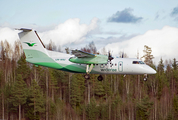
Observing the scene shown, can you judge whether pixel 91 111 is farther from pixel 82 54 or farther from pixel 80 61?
pixel 82 54

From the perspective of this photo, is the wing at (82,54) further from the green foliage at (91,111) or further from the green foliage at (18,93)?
the green foliage at (18,93)

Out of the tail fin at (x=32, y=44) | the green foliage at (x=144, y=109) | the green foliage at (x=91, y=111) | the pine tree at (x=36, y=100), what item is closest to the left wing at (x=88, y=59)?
the tail fin at (x=32, y=44)

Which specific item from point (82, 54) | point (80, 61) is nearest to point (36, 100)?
point (80, 61)

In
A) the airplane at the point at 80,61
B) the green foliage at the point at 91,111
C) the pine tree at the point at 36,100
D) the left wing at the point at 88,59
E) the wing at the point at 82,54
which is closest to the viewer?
the wing at the point at 82,54

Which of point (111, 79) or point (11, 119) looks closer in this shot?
point (11, 119)

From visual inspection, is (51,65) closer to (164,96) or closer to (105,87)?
(105,87)

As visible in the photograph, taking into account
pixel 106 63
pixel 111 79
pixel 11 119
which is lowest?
pixel 11 119

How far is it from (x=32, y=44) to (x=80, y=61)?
554 cm

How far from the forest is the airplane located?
25134 mm

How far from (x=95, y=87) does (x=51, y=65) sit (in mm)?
35498

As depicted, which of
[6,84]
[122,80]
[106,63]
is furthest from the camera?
[122,80]

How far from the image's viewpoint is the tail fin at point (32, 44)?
23328 millimetres

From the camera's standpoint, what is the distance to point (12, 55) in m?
63.5

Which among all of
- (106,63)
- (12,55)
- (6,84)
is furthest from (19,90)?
(106,63)
